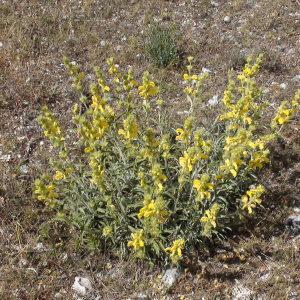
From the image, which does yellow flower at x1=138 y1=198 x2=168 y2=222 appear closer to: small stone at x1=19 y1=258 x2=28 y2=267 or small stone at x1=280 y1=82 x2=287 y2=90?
small stone at x1=19 y1=258 x2=28 y2=267

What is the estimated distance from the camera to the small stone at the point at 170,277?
375 centimetres

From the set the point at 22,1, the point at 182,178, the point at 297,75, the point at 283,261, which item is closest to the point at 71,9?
the point at 22,1

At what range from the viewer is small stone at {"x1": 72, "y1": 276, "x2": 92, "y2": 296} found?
374cm

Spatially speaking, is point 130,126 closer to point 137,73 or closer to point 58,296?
point 58,296

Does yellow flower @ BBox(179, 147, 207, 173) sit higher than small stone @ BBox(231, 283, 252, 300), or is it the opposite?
yellow flower @ BBox(179, 147, 207, 173)

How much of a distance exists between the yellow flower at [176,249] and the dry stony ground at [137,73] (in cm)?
33

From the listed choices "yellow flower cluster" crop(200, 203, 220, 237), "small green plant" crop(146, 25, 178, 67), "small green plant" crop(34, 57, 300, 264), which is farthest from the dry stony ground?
"yellow flower cluster" crop(200, 203, 220, 237)

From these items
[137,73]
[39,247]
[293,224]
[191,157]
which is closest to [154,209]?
[191,157]

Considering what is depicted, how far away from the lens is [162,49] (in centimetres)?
591

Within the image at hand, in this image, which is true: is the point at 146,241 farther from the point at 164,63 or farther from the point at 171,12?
the point at 171,12

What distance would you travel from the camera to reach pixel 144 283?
149 inches

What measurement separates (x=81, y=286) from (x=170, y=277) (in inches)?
29.5

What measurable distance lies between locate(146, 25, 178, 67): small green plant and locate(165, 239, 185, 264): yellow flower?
9.83 feet

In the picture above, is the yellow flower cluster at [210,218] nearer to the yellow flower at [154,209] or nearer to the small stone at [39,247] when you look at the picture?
the yellow flower at [154,209]
